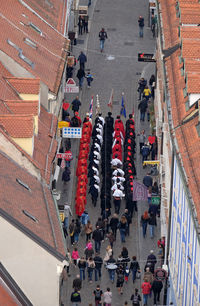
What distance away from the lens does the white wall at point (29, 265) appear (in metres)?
53.8

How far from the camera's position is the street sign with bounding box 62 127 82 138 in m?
77.5

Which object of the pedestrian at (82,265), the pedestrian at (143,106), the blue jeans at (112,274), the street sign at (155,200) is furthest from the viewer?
the pedestrian at (143,106)

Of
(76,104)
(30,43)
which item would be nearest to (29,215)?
(30,43)

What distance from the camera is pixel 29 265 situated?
5434cm

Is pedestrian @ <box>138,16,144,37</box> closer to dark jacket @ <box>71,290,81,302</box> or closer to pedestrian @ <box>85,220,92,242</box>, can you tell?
pedestrian @ <box>85,220,92,242</box>

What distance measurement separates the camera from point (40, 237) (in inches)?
2172

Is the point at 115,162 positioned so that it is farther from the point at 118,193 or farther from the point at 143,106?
the point at 143,106

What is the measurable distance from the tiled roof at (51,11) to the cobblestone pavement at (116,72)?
6.22 meters

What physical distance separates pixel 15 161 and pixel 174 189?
765cm

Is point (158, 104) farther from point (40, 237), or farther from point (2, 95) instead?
point (40, 237)

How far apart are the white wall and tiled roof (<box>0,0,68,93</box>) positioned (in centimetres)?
2076

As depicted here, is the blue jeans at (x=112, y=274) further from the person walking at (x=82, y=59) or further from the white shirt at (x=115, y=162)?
the person walking at (x=82, y=59)

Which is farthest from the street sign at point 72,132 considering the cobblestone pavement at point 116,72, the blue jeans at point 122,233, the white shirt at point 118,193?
the blue jeans at point 122,233

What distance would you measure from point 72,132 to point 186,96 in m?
13.3
